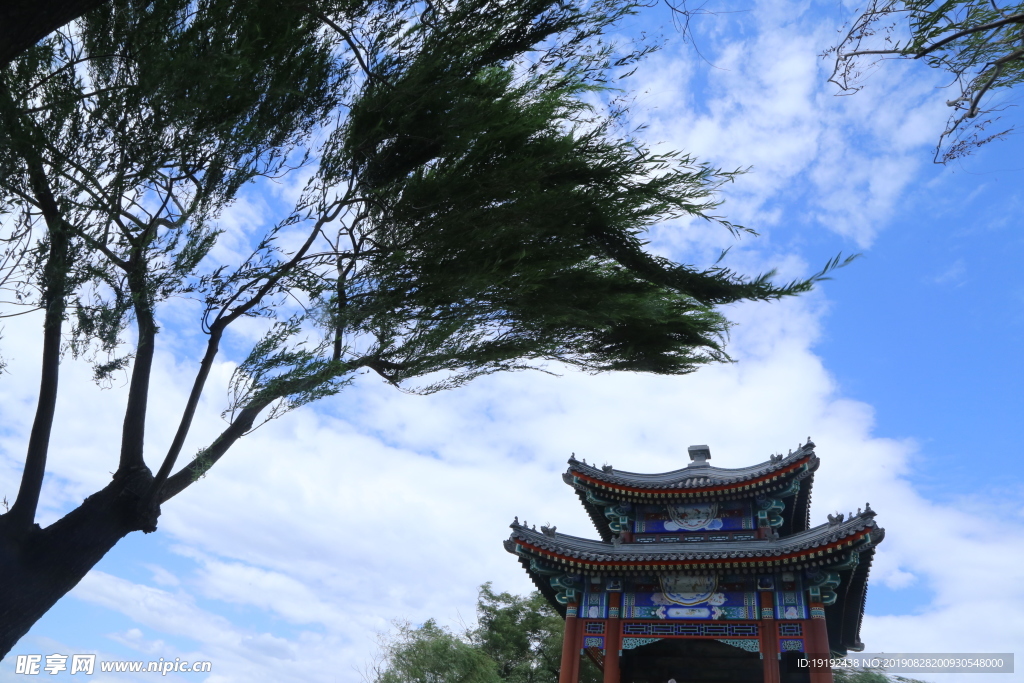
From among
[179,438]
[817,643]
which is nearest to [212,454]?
[179,438]

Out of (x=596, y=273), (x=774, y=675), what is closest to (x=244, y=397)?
(x=596, y=273)

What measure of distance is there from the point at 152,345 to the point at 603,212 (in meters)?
4.46

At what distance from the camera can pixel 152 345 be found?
6.17 meters

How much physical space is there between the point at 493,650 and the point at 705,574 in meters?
10.9

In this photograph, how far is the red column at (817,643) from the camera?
958 cm

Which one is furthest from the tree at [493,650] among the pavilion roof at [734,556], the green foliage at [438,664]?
the pavilion roof at [734,556]

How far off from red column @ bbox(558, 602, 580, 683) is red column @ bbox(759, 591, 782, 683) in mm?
2898

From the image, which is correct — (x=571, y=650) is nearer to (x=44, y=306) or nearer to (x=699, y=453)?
(x=699, y=453)

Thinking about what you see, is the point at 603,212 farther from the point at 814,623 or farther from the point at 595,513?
the point at 595,513

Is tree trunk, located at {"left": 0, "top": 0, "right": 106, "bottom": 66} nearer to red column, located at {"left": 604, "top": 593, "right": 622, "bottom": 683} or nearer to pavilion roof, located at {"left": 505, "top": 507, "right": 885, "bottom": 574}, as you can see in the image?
pavilion roof, located at {"left": 505, "top": 507, "right": 885, "bottom": 574}

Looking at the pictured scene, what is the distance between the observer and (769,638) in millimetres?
10188

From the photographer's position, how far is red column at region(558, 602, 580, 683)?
10.9 m

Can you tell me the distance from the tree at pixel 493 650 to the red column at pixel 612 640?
688 centimetres

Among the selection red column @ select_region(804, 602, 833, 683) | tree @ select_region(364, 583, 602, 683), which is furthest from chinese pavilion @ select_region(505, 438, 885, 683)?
→ tree @ select_region(364, 583, 602, 683)
